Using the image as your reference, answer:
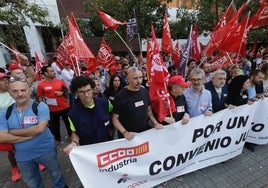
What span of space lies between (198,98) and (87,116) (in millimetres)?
1925

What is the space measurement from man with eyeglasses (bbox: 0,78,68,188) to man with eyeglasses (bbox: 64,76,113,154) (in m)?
0.40

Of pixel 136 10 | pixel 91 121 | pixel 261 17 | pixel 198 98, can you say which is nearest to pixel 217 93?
pixel 198 98

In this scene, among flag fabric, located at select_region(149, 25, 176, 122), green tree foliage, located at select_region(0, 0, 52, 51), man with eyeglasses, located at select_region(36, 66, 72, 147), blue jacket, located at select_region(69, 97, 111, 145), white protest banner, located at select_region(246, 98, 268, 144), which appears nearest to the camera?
blue jacket, located at select_region(69, 97, 111, 145)

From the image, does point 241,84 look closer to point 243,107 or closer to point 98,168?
point 243,107

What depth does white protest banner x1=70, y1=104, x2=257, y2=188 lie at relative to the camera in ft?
8.73

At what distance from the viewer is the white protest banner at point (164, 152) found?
266 centimetres

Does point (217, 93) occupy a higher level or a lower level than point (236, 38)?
lower

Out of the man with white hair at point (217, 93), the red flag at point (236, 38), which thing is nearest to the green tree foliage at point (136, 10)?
the red flag at point (236, 38)

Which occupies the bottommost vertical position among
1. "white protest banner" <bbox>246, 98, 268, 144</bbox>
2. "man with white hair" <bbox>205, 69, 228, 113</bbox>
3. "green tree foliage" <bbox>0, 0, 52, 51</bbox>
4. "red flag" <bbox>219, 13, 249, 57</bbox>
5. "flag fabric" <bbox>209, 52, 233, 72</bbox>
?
"white protest banner" <bbox>246, 98, 268, 144</bbox>

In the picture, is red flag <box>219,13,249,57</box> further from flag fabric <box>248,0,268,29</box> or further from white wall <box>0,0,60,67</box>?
white wall <box>0,0,60,67</box>

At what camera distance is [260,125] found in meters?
4.02

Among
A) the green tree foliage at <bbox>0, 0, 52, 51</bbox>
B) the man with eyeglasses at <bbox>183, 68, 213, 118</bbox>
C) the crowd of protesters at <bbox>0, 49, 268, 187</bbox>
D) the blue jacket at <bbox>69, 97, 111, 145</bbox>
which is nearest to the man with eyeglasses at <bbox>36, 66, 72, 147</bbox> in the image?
the crowd of protesters at <bbox>0, 49, 268, 187</bbox>

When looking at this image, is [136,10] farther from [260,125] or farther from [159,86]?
[159,86]

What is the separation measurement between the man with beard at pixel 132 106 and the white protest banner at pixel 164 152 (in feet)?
0.84
